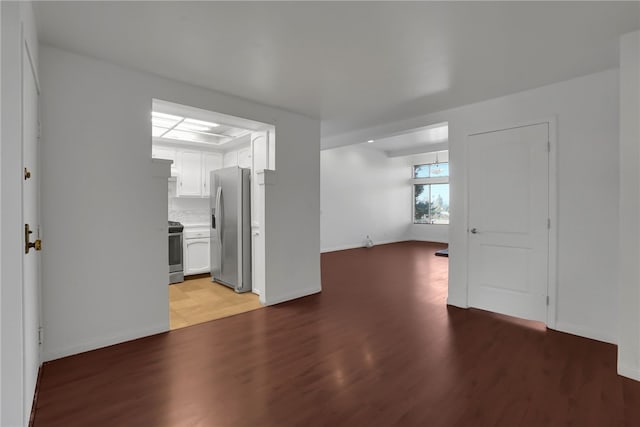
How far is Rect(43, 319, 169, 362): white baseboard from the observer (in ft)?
8.50

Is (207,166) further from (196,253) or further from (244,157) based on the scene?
(196,253)

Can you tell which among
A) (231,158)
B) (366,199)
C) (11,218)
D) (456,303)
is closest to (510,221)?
(456,303)

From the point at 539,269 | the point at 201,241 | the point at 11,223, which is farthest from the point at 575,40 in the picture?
the point at 201,241

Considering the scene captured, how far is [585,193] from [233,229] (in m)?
4.27

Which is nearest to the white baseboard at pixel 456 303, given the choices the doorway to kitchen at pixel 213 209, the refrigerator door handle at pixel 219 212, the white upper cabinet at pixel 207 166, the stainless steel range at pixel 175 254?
the doorway to kitchen at pixel 213 209

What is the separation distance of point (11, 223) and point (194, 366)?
167cm

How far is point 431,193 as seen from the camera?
11297 millimetres

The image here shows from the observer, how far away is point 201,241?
5.55m

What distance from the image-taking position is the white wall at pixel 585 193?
9.70 ft

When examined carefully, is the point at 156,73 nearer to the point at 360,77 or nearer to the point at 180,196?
the point at 360,77

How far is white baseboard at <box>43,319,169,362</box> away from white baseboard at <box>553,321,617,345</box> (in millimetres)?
4037

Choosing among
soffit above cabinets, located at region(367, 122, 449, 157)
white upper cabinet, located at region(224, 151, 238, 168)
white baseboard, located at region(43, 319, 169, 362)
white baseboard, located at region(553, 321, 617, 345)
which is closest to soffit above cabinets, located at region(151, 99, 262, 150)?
white upper cabinet, located at region(224, 151, 238, 168)

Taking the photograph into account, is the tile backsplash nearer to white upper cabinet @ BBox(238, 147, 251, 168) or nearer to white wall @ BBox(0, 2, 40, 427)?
white upper cabinet @ BBox(238, 147, 251, 168)

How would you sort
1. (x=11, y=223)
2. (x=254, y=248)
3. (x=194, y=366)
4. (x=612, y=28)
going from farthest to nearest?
(x=254, y=248)
(x=194, y=366)
(x=612, y=28)
(x=11, y=223)
